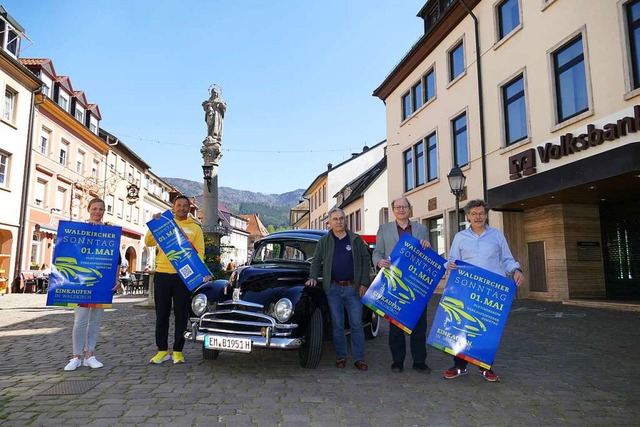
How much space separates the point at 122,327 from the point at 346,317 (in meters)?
5.12

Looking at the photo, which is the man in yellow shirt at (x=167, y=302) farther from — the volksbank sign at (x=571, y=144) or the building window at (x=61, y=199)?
the building window at (x=61, y=199)

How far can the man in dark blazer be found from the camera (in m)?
5.02

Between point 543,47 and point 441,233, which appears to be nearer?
point 543,47

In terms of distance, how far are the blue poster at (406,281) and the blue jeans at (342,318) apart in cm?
17

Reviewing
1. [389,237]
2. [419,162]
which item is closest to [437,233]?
[419,162]

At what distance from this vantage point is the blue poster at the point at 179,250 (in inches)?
207

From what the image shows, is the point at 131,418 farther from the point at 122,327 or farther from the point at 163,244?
the point at 122,327

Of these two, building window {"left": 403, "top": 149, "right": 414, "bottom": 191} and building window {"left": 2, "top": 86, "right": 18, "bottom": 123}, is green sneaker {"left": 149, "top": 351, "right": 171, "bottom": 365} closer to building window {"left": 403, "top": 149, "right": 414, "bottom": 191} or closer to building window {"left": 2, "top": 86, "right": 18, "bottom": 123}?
building window {"left": 403, "top": 149, "right": 414, "bottom": 191}

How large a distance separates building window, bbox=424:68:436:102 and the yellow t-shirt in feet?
50.8

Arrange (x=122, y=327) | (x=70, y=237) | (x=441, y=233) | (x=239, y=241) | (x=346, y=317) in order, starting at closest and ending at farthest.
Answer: (x=70, y=237) → (x=346, y=317) → (x=122, y=327) → (x=441, y=233) → (x=239, y=241)

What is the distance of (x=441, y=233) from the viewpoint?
60.0 ft

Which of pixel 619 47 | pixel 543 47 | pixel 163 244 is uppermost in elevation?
pixel 543 47

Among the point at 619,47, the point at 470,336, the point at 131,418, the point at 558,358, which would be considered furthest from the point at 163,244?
the point at 619,47

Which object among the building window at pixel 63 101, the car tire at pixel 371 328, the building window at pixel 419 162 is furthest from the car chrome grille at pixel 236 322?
the building window at pixel 63 101
